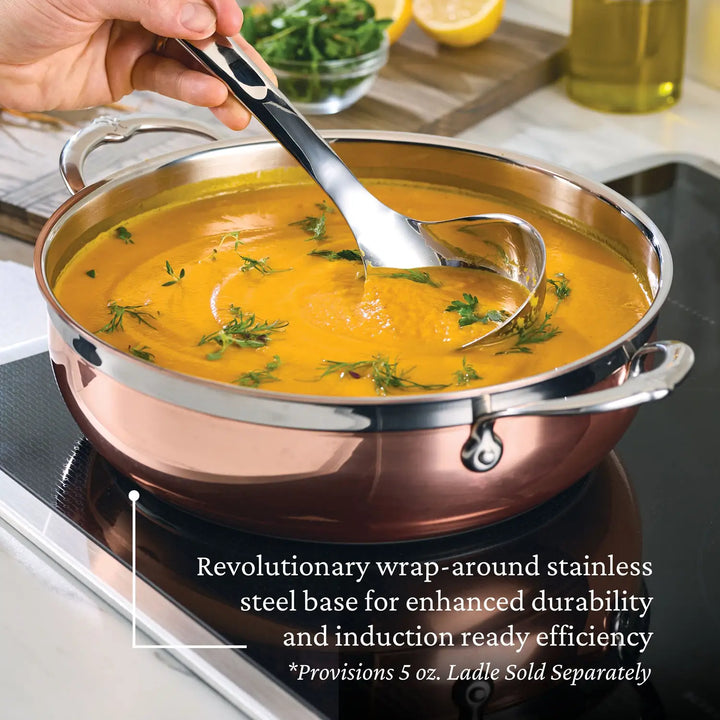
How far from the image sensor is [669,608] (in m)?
0.84

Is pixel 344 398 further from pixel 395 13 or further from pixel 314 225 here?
pixel 395 13

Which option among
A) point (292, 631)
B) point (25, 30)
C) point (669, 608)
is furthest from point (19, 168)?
Answer: point (669, 608)

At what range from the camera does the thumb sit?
40.0 inches

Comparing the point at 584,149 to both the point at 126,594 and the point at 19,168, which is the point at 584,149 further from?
the point at 126,594

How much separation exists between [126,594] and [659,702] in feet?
1.26

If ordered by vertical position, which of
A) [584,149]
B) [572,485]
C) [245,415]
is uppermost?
[245,415]

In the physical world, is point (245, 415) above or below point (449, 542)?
above

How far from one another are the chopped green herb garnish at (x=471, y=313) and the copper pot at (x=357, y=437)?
140 millimetres

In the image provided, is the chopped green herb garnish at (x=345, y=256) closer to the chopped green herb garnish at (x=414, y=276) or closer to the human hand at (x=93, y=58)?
the chopped green herb garnish at (x=414, y=276)

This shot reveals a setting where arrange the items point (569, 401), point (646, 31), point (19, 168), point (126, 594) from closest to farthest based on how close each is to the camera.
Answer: point (569, 401), point (126, 594), point (19, 168), point (646, 31)

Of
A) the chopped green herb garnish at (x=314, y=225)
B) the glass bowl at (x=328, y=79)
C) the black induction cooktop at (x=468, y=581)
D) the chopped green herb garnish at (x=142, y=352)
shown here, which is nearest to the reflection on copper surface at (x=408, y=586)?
the black induction cooktop at (x=468, y=581)

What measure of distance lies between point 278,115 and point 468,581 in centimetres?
46

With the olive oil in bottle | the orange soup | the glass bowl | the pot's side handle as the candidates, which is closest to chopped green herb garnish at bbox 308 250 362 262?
the orange soup

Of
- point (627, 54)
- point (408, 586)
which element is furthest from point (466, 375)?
point (627, 54)
